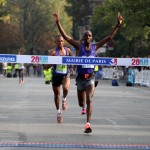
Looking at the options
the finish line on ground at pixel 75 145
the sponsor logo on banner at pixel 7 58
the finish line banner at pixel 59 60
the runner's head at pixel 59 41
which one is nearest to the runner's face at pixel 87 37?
the finish line banner at pixel 59 60

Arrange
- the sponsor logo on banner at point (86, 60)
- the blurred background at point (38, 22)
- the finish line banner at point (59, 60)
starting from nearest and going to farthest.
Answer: the sponsor logo on banner at point (86, 60)
the finish line banner at point (59, 60)
the blurred background at point (38, 22)

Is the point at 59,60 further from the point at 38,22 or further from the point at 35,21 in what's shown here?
the point at 35,21

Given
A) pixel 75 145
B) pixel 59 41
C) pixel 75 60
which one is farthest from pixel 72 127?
pixel 75 145

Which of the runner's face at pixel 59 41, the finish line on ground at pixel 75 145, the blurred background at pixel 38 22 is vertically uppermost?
the blurred background at pixel 38 22

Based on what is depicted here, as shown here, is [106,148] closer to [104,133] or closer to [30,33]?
[104,133]

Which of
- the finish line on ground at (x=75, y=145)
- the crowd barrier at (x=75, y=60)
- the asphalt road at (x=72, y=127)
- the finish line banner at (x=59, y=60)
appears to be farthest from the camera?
the finish line banner at (x=59, y=60)

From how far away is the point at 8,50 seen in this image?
316 feet

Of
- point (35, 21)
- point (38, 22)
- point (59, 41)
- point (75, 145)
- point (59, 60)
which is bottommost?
point (75, 145)

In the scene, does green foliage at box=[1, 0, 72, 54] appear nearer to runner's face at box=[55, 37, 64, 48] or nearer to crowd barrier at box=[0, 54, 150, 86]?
crowd barrier at box=[0, 54, 150, 86]

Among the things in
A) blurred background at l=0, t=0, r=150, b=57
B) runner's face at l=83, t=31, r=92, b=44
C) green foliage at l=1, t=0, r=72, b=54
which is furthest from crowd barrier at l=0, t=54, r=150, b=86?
green foliage at l=1, t=0, r=72, b=54

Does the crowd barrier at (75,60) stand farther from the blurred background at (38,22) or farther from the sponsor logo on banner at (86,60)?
the blurred background at (38,22)

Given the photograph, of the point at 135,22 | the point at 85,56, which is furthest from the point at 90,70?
the point at 135,22

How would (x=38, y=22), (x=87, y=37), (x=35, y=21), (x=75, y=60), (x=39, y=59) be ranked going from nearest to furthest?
(x=87, y=37) → (x=75, y=60) → (x=39, y=59) → (x=38, y=22) → (x=35, y=21)

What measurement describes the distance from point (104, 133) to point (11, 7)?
82.3 m
